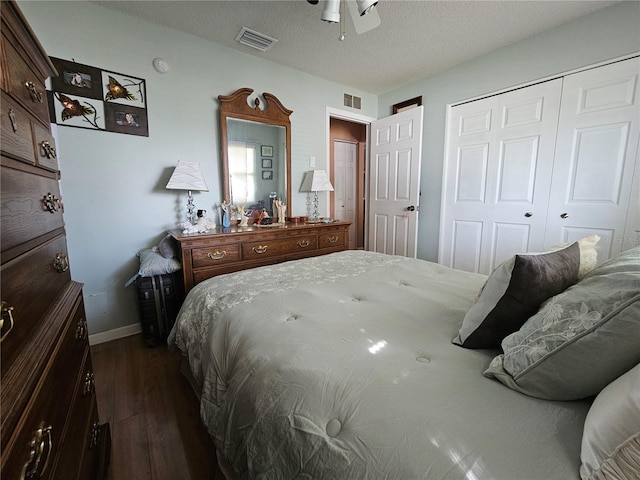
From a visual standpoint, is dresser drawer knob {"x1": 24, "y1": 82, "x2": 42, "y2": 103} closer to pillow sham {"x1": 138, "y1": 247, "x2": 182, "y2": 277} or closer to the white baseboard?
pillow sham {"x1": 138, "y1": 247, "x2": 182, "y2": 277}

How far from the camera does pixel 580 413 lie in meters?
0.57

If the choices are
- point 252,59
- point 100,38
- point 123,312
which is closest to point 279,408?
point 123,312

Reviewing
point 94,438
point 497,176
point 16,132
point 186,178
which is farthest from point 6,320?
point 497,176

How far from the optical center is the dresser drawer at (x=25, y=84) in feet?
2.16

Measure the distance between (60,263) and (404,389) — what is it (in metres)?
1.11

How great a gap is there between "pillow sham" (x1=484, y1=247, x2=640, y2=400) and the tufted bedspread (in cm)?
5

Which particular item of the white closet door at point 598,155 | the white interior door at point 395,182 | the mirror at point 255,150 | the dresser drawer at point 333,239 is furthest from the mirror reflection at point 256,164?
the white closet door at point 598,155

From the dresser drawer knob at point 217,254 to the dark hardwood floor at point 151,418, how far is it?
29.4 inches

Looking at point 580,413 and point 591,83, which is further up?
point 591,83

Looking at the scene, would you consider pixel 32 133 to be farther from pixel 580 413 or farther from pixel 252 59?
pixel 252 59

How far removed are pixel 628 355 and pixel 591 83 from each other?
2920mm

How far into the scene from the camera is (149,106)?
2273 millimetres

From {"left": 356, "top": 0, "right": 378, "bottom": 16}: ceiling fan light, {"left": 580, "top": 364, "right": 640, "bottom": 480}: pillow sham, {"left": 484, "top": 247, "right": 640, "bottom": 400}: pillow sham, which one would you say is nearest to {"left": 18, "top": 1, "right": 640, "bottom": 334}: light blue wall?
{"left": 356, "top": 0, "right": 378, "bottom": 16}: ceiling fan light

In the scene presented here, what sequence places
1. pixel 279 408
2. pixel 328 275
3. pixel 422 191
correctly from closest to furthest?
1. pixel 279 408
2. pixel 328 275
3. pixel 422 191
